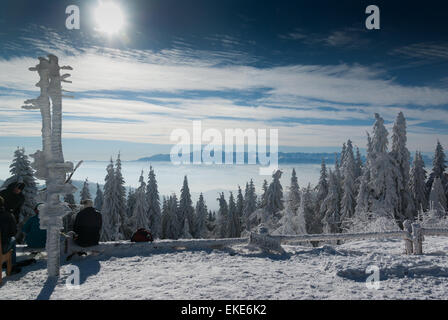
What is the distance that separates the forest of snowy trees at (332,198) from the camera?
90.3ft

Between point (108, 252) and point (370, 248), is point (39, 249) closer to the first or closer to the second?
point (108, 252)

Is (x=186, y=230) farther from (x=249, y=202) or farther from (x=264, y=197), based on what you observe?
(x=264, y=197)

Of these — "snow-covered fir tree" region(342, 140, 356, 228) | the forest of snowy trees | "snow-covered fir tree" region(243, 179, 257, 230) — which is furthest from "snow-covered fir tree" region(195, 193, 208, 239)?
"snow-covered fir tree" region(342, 140, 356, 228)

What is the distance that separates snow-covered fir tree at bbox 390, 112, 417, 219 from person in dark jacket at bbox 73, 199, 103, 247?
101 ft

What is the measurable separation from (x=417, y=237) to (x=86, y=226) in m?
11.2

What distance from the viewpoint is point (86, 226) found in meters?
9.88

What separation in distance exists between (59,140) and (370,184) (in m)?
30.3

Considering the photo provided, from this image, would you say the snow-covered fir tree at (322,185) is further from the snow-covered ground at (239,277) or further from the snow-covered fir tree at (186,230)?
the snow-covered ground at (239,277)

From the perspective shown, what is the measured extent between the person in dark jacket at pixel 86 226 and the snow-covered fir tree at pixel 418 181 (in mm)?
39662

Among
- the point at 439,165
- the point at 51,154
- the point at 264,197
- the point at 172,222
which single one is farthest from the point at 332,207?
the point at 51,154

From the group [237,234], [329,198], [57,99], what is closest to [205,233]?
[237,234]

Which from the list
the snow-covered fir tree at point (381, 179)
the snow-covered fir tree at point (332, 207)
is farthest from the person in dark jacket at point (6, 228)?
the snow-covered fir tree at point (332, 207)

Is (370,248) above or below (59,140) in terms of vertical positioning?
below

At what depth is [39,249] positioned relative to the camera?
9.83m
